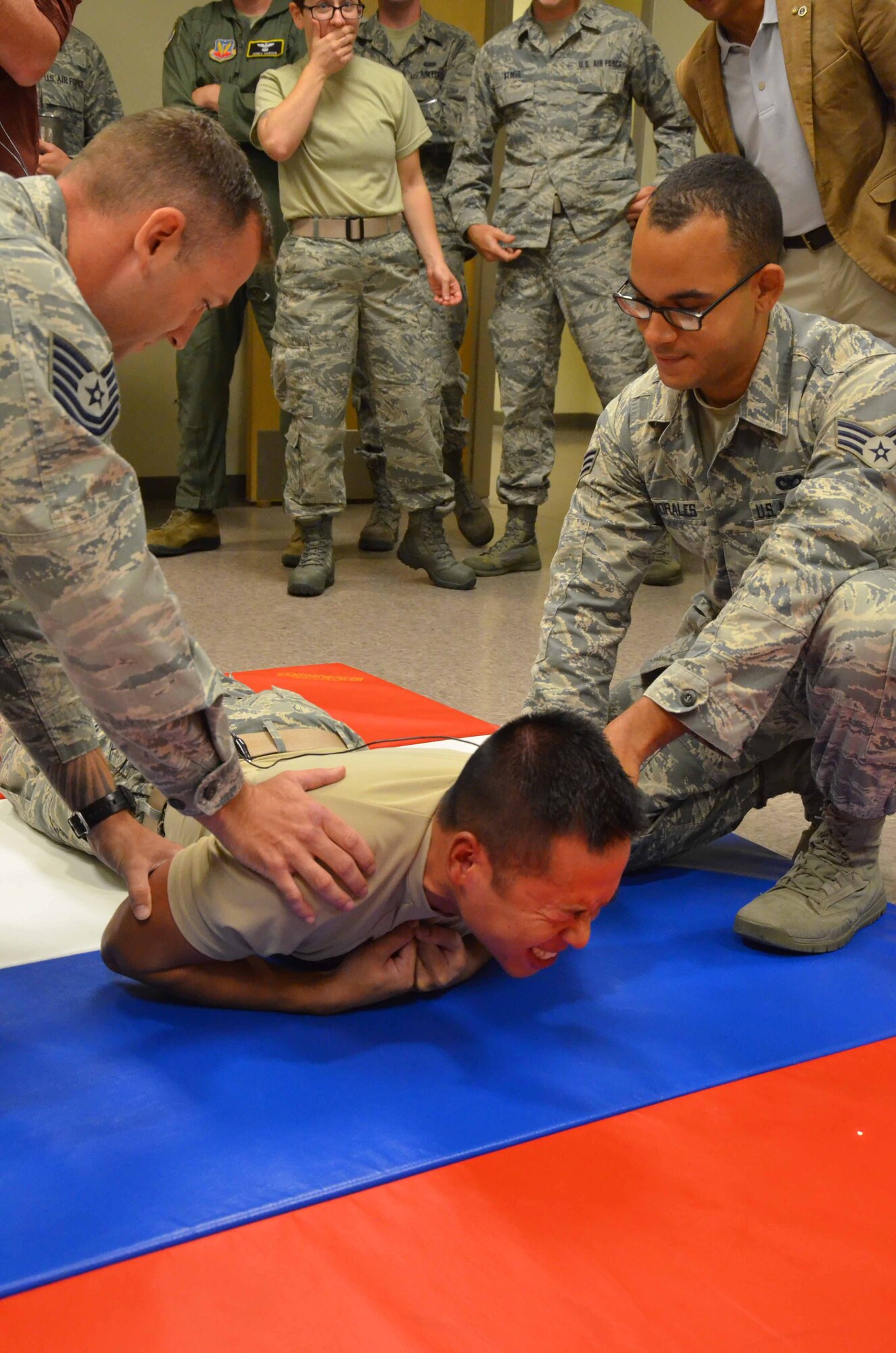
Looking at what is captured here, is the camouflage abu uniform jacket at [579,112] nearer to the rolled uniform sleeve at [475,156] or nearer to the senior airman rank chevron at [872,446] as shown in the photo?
the rolled uniform sleeve at [475,156]

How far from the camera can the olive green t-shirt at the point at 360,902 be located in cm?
143

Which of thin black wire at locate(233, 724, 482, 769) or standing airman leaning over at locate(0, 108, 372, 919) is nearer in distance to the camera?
standing airman leaning over at locate(0, 108, 372, 919)

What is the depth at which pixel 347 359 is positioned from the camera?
4051 millimetres

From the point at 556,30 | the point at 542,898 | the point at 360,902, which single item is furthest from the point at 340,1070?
the point at 556,30

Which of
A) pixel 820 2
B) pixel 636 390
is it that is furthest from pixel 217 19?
pixel 636 390

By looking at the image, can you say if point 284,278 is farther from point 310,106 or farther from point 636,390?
point 636,390

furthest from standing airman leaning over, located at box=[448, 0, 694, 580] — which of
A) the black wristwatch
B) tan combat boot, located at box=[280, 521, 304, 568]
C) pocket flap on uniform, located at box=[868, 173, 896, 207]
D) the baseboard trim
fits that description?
the baseboard trim

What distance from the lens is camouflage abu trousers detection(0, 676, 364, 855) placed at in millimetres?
1957

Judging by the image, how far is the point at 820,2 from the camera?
9.05 feet

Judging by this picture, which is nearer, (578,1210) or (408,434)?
(578,1210)

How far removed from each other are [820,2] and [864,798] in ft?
6.03

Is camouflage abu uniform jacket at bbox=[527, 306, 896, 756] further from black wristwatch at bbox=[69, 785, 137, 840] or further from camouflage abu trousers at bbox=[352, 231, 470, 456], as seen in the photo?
camouflage abu trousers at bbox=[352, 231, 470, 456]

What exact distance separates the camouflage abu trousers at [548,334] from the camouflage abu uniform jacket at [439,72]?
0.66 m

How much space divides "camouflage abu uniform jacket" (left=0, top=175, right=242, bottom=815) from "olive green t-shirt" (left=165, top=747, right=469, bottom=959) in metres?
0.12
